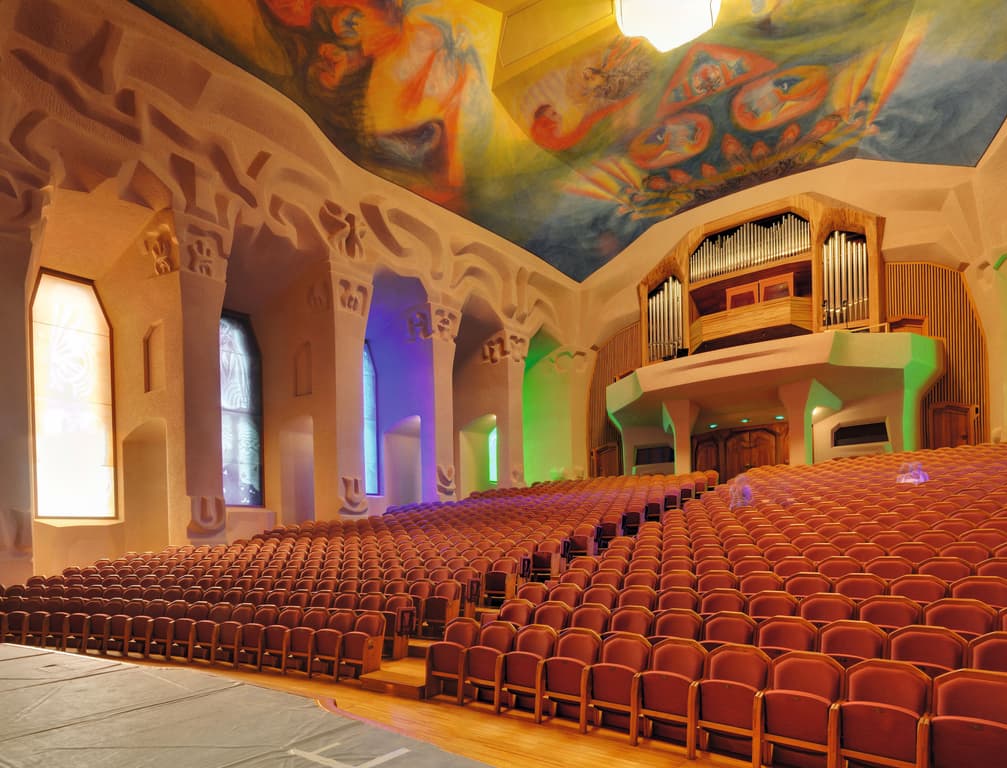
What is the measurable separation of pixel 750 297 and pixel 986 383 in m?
3.87

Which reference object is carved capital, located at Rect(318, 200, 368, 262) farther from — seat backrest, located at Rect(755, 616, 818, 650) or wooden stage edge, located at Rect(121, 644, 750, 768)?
seat backrest, located at Rect(755, 616, 818, 650)

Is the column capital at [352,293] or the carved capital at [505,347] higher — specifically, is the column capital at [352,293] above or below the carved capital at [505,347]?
above

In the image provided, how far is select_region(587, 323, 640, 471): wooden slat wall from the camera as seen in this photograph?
14922 mm

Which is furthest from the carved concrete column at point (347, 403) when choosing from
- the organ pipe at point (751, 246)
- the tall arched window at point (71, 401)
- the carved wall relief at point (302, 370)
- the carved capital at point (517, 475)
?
the organ pipe at point (751, 246)

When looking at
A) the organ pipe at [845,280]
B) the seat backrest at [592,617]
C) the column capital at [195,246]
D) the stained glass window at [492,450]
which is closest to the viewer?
the seat backrest at [592,617]

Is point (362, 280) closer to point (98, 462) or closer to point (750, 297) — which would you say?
point (98, 462)

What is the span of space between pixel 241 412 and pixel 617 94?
8.18 meters

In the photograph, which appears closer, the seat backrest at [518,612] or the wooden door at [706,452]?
the seat backrest at [518,612]

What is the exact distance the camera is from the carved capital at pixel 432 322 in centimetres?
1255

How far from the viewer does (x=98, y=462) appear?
9492mm

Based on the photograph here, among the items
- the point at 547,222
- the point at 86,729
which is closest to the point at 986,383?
the point at 547,222

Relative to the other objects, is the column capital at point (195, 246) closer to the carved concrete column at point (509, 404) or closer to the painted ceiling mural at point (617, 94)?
the painted ceiling mural at point (617, 94)

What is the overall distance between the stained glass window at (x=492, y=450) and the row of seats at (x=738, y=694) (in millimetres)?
12020

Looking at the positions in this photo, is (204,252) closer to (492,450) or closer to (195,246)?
(195,246)
